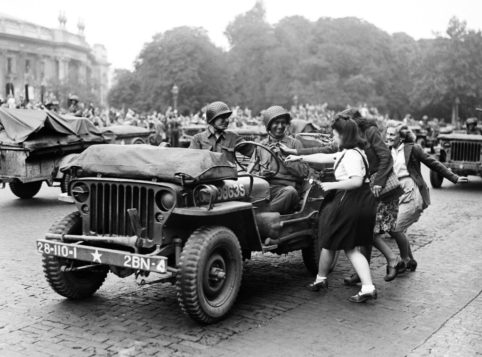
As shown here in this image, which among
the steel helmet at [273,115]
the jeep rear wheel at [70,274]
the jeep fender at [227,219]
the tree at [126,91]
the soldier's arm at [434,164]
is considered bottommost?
the jeep rear wheel at [70,274]

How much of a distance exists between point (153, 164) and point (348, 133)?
1.89 m

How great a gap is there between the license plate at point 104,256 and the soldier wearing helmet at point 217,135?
2512 millimetres

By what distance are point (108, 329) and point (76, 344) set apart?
0.41 m

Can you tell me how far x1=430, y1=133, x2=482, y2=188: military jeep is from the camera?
58.1 ft

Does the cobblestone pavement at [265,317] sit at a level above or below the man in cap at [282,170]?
below

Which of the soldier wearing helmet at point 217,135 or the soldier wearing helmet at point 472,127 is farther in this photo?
the soldier wearing helmet at point 472,127

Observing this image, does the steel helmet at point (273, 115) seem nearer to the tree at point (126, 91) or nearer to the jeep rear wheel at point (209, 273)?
the jeep rear wheel at point (209, 273)

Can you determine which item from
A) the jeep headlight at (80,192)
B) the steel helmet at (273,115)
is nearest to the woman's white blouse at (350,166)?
the steel helmet at (273,115)

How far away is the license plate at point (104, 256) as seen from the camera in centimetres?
524

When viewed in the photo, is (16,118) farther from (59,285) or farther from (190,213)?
(190,213)

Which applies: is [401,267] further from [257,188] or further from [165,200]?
[165,200]

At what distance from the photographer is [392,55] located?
76.0m

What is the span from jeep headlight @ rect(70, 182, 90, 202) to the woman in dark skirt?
2170mm

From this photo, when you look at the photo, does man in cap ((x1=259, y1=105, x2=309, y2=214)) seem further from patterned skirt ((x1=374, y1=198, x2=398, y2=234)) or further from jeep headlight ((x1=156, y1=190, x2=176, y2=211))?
jeep headlight ((x1=156, y1=190, x2=176, y2=211))
